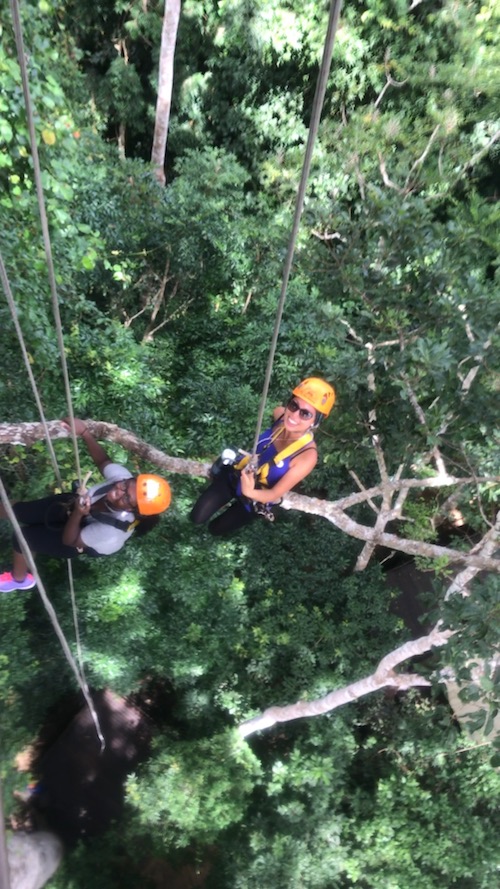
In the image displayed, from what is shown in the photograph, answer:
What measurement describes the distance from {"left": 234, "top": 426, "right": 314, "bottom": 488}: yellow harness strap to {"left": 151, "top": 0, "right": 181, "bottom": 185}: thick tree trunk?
4.95 m

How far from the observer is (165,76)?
21.6ft

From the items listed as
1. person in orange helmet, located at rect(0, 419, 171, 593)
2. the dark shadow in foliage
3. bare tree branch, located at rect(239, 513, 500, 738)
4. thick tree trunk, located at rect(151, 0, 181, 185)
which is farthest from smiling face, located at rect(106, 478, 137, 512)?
Answer: thick tree trunk, located at rect(151, 0, 181, 185)

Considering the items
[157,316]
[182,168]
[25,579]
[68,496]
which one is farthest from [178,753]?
[182,168]

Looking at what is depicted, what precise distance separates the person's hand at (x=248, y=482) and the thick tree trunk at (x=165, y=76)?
5082 mm

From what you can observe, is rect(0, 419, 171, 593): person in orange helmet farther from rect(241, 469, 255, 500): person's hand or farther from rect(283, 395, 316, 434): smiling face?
rect(283, 395, 316, 434): smiling face

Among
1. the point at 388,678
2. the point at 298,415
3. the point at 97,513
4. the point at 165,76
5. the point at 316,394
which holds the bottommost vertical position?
the point at 388,678

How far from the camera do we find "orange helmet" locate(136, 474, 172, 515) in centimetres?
316

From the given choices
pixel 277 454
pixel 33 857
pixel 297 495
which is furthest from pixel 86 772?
pixel 277 454

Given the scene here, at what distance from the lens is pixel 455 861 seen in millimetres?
4449

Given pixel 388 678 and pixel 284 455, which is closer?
pixel 284 455

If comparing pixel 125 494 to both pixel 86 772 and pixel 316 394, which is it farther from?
pixel 86 772

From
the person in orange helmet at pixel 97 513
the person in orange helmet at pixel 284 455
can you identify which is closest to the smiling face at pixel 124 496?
the person in orange helmet at pixel 97 513

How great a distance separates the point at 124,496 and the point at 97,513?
0.22 meters

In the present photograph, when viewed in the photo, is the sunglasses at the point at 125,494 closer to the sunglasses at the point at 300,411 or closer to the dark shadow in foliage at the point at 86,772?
the sunglasses at the point at 300,411
